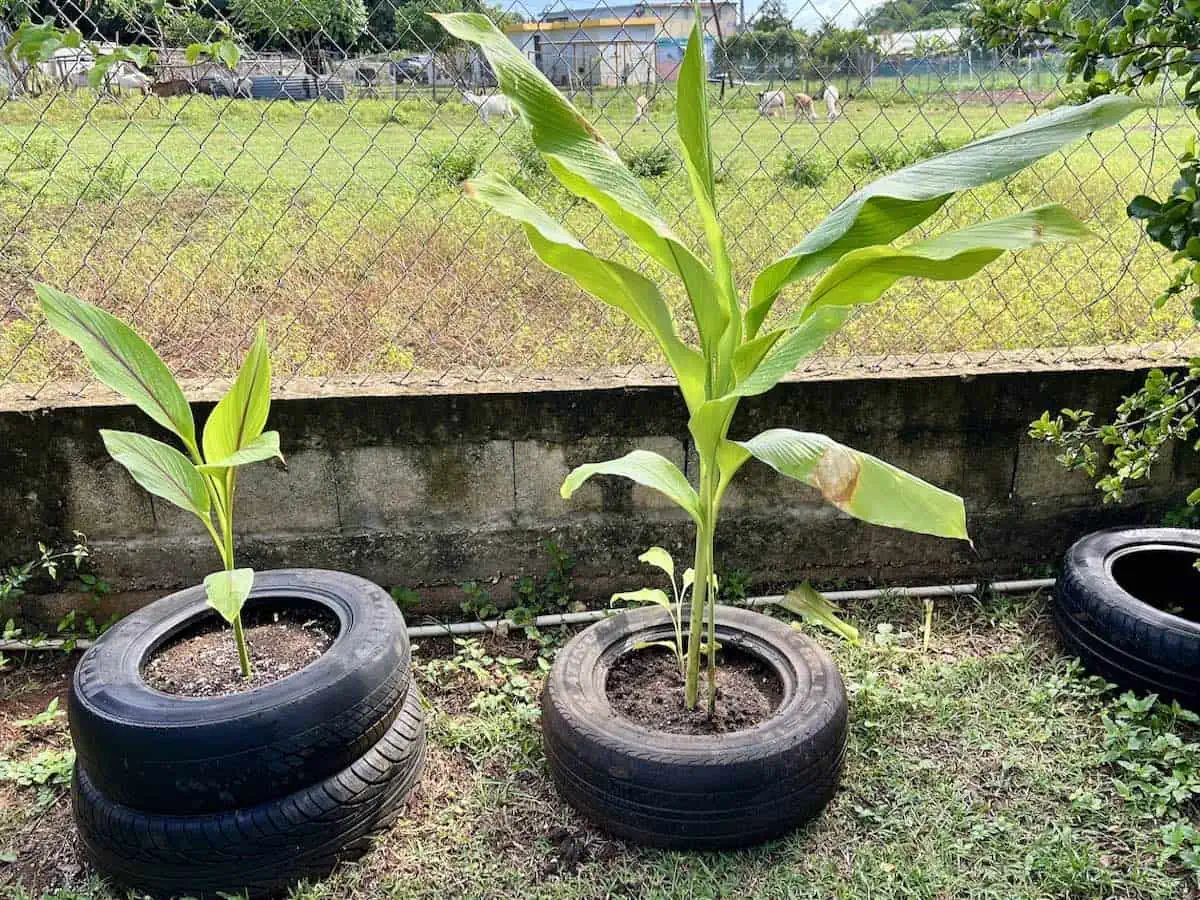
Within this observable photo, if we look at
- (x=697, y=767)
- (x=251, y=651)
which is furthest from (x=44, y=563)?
(x=697, y=767)

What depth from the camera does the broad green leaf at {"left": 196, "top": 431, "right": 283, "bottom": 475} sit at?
182cm

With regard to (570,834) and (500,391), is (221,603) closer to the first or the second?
(570,834)

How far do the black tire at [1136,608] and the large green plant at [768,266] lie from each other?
3.39 feet

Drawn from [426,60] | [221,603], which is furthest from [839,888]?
[426,60]

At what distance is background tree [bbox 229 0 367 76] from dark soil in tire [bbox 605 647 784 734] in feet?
6.15

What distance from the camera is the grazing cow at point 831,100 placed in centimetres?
303

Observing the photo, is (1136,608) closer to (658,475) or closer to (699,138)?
(658,475)

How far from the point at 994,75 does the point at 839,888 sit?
2.44m

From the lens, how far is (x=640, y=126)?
3.43m

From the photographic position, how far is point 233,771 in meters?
1.76

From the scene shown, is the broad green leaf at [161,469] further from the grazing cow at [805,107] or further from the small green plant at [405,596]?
the grazing cow at [805,107]

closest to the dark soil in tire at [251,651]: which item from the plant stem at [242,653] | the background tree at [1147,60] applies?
the plant stem at [242,653]

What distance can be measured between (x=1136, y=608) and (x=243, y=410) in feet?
7.11

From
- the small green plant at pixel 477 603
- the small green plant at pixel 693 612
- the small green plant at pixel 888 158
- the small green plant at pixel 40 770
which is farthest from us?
the small green plant at pixel 888 158
